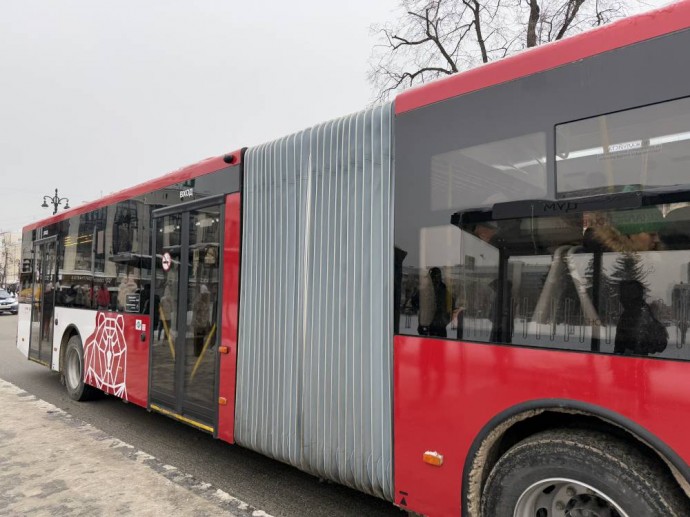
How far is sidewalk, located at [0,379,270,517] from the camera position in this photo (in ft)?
12.5

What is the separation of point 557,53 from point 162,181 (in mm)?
4394

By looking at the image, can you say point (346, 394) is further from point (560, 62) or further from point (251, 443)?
point (560, 62)

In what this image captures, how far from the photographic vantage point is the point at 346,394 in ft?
11.2

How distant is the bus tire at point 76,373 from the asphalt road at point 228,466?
5.5 inches

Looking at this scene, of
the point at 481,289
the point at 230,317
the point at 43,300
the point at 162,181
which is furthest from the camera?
the point at 43,300

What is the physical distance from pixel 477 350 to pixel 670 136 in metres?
1.34

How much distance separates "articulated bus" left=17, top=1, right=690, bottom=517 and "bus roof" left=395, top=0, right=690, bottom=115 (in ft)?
0.04

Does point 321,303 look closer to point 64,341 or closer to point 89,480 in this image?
point 89,480

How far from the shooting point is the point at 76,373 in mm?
7570

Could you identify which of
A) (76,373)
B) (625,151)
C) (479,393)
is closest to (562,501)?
(479,393)

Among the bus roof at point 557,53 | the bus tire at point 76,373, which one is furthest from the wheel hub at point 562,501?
the bus tire at point 76,373

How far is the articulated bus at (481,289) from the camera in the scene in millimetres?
2201

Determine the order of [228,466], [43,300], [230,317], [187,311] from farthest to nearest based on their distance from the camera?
1. [43,300]
2. [187,311]
3. [228,466]
4. [230,317]

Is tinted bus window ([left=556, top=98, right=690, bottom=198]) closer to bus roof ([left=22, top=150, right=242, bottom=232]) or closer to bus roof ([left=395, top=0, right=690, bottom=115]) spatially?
bus roof ([left=395, top=0, right=690, bottom=115])
